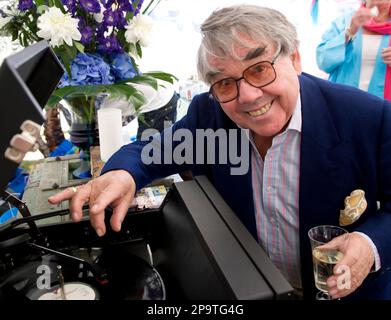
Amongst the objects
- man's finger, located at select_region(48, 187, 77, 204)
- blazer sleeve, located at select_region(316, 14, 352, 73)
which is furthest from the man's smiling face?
blazer sleeve, located at select_region(316, 14, 352, 73)

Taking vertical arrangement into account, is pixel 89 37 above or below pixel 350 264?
above

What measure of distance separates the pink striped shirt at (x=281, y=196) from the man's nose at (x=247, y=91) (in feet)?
0.53

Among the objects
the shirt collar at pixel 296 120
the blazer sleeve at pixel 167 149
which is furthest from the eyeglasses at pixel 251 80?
the blazer sleeve at pixel 167 149

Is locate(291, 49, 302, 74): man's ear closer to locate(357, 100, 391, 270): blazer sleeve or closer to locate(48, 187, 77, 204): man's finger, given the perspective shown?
locate(357, 100, 391, 270): blazer sleeve

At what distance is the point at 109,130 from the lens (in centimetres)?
127

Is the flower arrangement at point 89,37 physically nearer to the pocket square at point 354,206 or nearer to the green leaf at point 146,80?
the green leaf at point 146,80

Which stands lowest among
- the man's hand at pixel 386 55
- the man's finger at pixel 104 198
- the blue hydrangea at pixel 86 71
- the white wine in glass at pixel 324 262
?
the man's hand at pixel 386 55

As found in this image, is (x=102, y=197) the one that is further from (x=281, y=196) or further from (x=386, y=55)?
(x=386, y=55)

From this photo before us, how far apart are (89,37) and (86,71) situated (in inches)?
5.2

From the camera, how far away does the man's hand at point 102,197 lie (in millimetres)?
685

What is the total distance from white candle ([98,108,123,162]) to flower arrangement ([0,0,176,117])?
0.07 meters

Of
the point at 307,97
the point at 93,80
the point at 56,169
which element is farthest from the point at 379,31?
the point at 56,169

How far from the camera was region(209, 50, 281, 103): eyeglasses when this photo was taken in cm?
83

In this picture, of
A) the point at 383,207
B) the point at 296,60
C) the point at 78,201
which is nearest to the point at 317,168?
the point at 383,207
